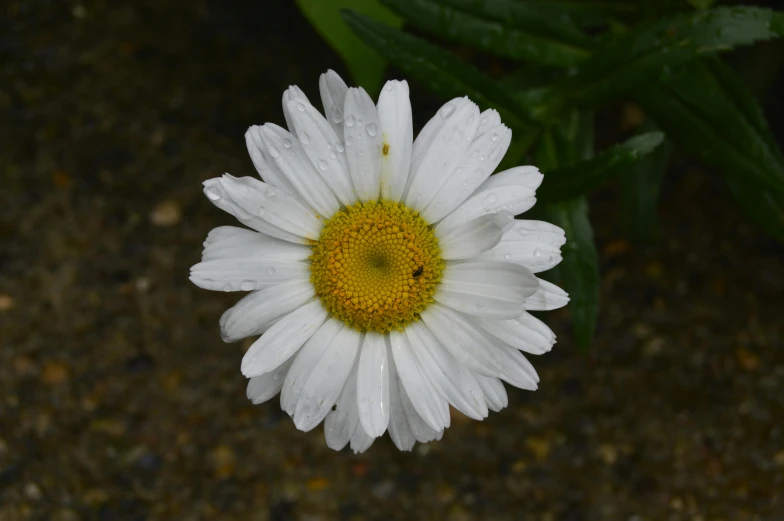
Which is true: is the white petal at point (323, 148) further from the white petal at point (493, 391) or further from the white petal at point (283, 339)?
the white petal at point (493, 391)

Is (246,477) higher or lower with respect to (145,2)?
lower

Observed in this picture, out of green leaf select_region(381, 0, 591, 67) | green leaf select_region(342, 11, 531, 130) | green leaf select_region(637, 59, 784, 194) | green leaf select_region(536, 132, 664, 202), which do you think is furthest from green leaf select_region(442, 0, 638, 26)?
green leaf select_region(536, 132, 664, 202)

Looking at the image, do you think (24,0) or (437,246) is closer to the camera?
(437,246)

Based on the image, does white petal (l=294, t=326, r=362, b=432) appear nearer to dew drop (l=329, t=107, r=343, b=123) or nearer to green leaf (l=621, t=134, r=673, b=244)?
dew drop (l=329, t=107, r=343, b=123)

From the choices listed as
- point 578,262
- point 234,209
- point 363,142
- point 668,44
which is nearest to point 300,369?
point 234,209

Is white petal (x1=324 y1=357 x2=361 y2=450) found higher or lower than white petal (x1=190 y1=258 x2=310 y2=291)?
lower

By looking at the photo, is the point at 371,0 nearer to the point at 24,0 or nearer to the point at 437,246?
the point at 437,246

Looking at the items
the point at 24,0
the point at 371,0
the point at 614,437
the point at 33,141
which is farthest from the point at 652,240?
the point at 24,0
